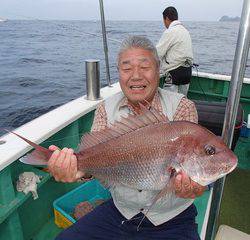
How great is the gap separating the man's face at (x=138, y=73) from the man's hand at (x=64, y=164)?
71cm

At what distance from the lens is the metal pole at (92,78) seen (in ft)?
12.5

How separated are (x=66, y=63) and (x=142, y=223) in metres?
→ 17.5

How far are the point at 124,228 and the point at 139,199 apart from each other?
30 centimetres

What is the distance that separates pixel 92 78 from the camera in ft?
12.8

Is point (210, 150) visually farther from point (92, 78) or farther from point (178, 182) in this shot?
point (92, 78)

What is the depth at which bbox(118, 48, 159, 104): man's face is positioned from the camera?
7.86 ft

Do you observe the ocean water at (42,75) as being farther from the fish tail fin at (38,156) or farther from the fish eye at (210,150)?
the fish eye at (210,150)

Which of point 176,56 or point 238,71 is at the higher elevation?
point 238,71

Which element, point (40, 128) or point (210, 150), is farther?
point (40, 128)

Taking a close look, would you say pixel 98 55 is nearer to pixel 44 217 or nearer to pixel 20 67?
pixel 20 67

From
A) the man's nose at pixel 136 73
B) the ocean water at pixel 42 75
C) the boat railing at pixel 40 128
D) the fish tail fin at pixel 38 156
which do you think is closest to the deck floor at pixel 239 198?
the boat railing at pixel 40 128

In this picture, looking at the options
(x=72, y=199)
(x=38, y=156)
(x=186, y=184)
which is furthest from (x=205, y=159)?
(x=72, y=199)

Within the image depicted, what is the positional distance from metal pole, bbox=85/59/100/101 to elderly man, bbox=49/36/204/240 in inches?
54.2

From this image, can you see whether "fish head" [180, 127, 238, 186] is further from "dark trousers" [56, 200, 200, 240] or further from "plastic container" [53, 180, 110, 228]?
"plastic container" [53, 180, 110, 228]
